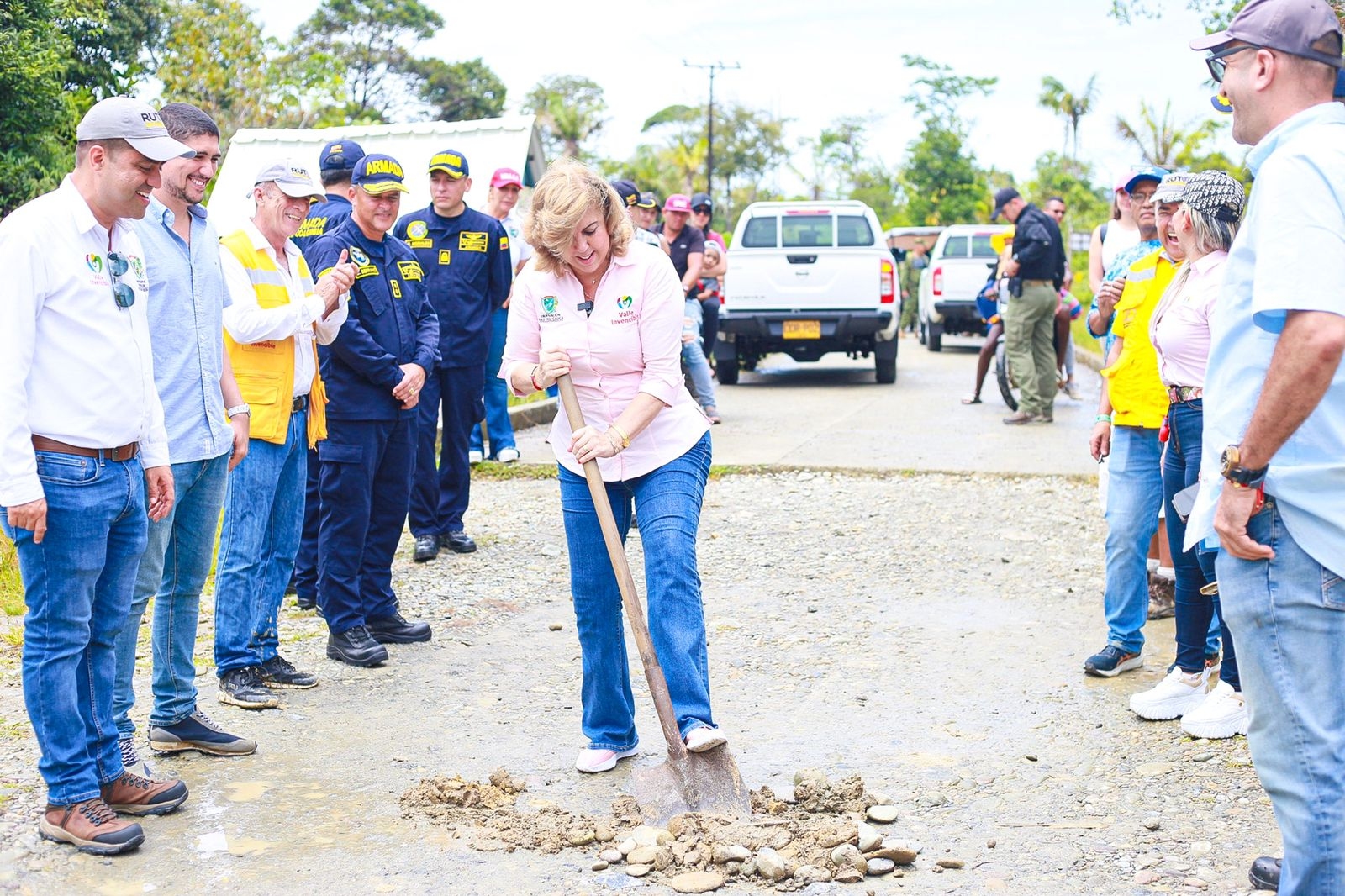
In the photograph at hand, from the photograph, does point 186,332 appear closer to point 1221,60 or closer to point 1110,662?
point 1221,60

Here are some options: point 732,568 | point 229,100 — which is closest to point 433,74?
point 229,100

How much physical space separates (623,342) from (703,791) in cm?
140

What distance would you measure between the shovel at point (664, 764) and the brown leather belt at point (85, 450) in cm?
127

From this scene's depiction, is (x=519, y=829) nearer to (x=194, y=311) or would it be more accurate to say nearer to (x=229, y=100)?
(x=194, y=311)

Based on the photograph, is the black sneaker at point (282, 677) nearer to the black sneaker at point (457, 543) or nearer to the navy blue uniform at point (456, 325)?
the navy blue uniform at point (456, 325)

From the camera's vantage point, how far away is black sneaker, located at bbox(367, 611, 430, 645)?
6.05 metres

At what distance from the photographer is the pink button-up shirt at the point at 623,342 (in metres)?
4.19

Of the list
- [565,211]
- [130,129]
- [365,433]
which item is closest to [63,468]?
[130,129]

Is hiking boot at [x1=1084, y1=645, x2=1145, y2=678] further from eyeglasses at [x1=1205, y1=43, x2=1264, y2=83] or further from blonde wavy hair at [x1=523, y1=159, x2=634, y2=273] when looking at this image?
eyeglasses at [x1=1205, y1=43, x2=1264, y2=83]

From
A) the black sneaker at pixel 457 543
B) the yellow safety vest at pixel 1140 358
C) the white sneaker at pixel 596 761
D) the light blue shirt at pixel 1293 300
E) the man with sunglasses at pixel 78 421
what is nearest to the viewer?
the light blue shirt at pixel 1293 300

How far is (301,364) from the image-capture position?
5270 millimetres

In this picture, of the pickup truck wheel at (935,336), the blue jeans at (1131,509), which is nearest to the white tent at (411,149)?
the pickup truck wheel at (935,336)

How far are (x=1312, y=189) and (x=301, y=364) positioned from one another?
12.5 feet

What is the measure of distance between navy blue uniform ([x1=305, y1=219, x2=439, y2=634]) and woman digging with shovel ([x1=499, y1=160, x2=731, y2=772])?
61.5 inches
